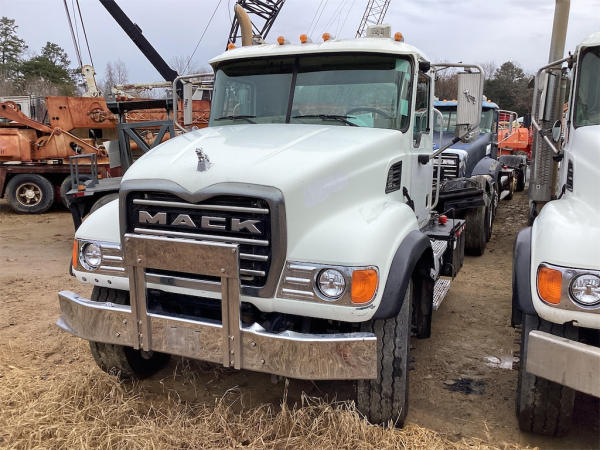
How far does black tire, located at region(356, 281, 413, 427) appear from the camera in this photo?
2.99 meters

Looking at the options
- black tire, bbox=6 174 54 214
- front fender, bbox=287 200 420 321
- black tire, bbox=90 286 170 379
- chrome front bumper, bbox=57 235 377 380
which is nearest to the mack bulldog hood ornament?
chrome front bumper, bbox=57 235 377 380

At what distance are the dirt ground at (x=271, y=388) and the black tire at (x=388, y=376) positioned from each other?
Result: 0.11 m

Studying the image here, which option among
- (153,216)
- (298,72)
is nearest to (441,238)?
(298,72)

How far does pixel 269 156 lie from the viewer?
3074 millimetres

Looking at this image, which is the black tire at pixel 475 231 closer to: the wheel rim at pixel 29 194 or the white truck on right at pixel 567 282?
the white truck on right at pixel 567 282

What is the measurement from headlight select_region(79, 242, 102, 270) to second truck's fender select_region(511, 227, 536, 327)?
2463mm

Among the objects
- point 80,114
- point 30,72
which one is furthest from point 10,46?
point 80,114

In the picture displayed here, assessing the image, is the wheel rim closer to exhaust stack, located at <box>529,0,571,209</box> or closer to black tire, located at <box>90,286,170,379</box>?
black tire, located at <box>90,286,170,379</box>

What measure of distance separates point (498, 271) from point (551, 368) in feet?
15.9

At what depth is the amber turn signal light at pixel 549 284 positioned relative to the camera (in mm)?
2605

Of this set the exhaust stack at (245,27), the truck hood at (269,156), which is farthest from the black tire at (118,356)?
the exhaust stack at (245,27)

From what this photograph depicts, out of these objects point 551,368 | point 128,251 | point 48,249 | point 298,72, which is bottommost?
point 48,249

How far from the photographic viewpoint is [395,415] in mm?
3082

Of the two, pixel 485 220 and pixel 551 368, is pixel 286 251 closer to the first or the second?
pixel 551 368
